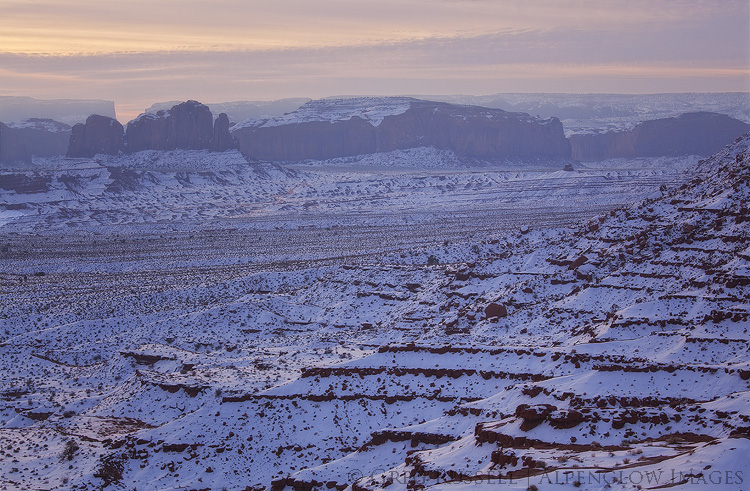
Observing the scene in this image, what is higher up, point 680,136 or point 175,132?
point 175,132

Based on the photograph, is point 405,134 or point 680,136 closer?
point 405,134

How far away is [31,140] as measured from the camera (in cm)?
17062

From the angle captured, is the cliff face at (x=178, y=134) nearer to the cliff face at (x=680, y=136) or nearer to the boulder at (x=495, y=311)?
the cliff face at (x=680, y=136)

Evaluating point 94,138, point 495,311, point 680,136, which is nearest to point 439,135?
point 680,136

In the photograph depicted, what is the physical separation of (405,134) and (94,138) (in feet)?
241

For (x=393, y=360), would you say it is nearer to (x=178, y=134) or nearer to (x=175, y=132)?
(x=178, y=134)

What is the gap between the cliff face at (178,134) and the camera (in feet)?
469

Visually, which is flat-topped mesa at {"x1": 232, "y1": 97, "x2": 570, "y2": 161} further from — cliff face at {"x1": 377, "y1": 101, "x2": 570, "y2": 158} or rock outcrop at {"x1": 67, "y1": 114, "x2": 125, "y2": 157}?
rock outcrop at {"x1": 67, "y1": 114, "x2": 125, "y2": 157}

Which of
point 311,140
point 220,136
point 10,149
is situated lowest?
point 10,149

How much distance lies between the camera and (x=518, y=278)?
42094 mm

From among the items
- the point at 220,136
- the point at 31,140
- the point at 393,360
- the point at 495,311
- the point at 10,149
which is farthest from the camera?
the point at 31,140

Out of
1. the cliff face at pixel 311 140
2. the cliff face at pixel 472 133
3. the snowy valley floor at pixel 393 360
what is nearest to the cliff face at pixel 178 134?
the cliff face at pixel 311 140

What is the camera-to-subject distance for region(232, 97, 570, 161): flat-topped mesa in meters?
182

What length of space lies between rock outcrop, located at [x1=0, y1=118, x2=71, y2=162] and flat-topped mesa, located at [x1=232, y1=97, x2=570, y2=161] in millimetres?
40888
